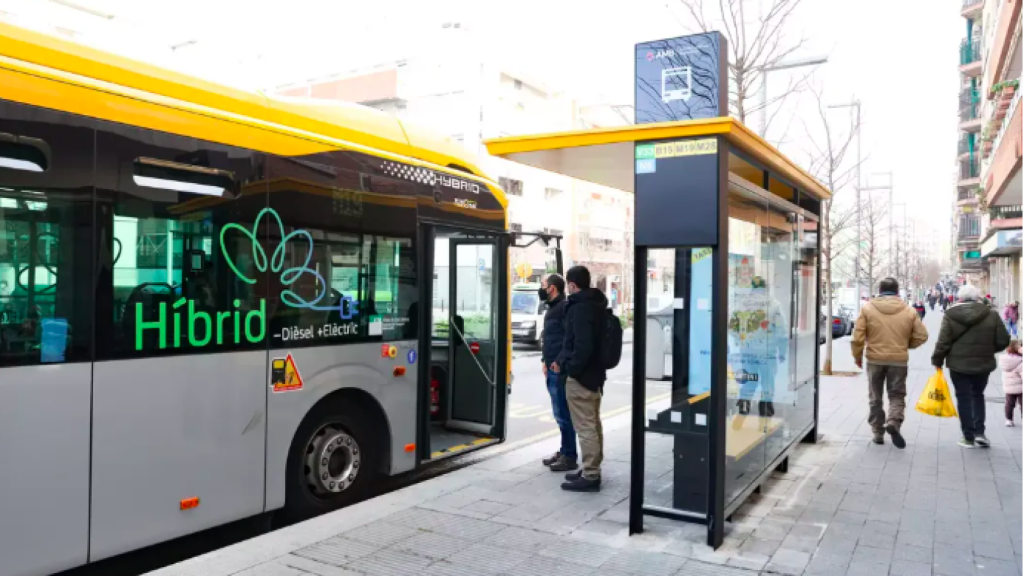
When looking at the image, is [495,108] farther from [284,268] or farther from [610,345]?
[284,268]

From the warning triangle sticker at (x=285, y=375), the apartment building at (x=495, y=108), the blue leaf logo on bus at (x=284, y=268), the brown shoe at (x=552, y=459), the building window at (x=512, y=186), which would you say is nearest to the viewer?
the blue leaf logo on bus at (x=284, y=268)

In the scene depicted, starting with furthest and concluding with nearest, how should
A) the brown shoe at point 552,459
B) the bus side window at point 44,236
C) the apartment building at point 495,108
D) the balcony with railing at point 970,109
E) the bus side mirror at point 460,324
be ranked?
the balcony with railing at point 970,109, the apartment building at point 495,108, the bus side mirror at point 460,324, the brown shoe at point 552,459, the bus side window at point 44,236

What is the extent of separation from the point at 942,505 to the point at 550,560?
3.42m

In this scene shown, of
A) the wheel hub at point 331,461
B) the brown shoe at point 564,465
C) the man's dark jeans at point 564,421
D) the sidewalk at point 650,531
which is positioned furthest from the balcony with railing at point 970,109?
the wheel hub at point 331,461

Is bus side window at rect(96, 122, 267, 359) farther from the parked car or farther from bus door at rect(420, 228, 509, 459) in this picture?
the parked car

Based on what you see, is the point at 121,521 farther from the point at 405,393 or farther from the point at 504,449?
the point at 504,449

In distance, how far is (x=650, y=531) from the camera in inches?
203

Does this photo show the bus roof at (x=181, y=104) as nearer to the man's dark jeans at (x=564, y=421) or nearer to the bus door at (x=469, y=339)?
the bus door at (x=469, y=339)

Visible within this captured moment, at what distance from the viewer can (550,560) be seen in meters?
4.59

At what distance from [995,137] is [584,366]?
20050 millimetres

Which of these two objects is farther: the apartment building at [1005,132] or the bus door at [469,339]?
the apartment building at [1005,132]

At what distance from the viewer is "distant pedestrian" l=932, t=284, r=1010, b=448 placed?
Result: 7926mm

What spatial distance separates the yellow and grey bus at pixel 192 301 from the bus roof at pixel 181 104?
0.01 metres

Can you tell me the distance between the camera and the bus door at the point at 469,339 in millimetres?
7680
